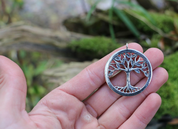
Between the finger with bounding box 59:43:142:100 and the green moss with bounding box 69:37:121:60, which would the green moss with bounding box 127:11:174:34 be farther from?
the finger with bounding box 59:43:142:100

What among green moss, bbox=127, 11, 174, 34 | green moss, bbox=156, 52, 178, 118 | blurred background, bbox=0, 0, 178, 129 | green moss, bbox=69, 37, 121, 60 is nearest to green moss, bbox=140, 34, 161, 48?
blurred background, bbox=0, 0, 178, 129

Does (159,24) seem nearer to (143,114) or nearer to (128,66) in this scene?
(128,66)

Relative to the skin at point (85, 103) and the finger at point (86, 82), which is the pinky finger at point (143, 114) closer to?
the skin at point (85, 103)

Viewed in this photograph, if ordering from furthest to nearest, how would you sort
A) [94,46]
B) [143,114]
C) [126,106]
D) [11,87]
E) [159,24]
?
[159,24], [94,46], [126,106], [143,114], [11,87]

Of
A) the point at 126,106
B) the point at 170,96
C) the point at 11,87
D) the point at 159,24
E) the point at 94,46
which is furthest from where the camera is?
the point at 159,24

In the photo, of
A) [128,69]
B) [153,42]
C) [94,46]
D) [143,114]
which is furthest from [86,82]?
[153,42]

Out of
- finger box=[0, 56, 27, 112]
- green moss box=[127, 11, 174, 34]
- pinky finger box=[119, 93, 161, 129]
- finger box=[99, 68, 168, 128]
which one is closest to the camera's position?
finger box=[0, 56, 27, 112]

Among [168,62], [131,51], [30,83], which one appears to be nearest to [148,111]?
[131,51]
